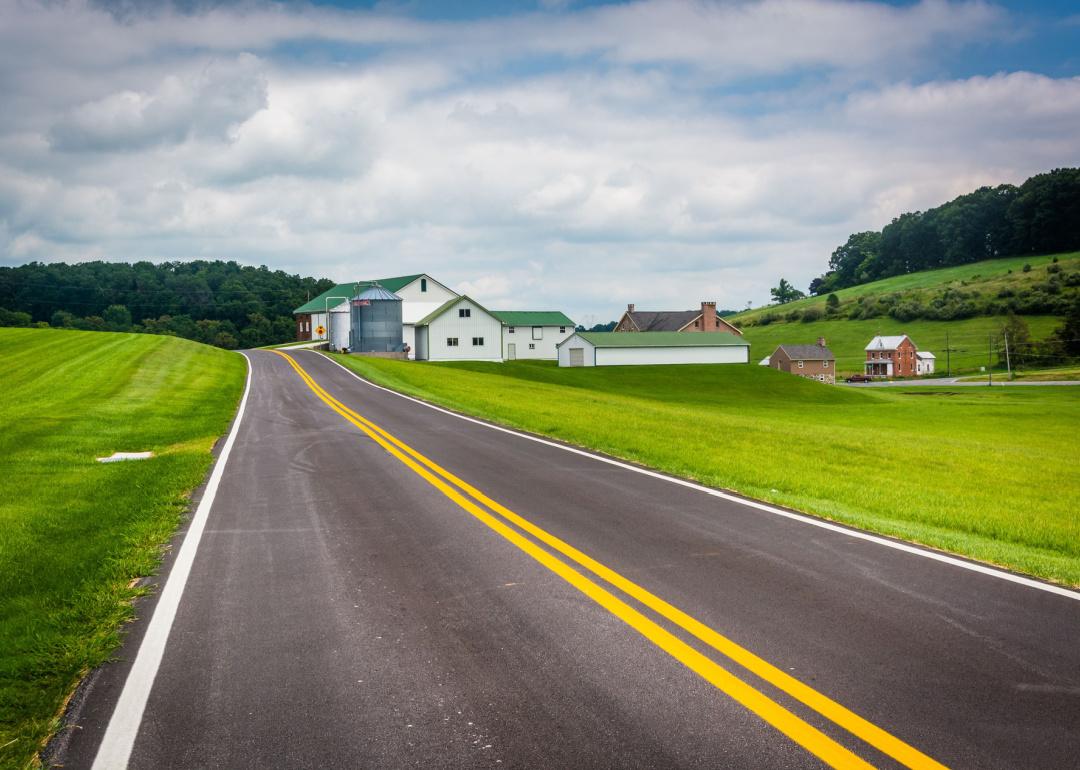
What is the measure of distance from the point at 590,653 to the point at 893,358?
129 m

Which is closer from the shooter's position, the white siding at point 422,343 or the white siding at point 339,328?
the white siding at point 422,343

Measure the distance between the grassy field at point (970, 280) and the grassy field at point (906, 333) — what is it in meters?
7.07

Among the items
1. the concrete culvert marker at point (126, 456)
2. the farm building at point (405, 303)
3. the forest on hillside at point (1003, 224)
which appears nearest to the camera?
the concrete culvert marker at point (126, 456)

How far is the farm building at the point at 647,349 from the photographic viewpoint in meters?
78.0

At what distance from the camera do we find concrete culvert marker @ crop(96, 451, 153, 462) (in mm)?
14523

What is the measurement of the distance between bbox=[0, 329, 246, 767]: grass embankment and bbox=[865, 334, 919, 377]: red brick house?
11441 centimetres

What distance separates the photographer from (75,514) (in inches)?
390

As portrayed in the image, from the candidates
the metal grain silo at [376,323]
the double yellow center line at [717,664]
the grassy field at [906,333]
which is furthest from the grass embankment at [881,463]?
the grassy field at [906,333]

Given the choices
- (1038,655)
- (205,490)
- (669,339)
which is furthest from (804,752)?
(669,339)

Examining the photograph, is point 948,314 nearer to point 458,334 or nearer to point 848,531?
point 458,334

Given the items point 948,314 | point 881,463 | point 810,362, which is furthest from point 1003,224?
point 881,463

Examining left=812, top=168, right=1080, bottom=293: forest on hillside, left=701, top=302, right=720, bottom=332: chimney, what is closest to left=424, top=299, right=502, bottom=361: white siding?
left=701, top=302, right=720, bottom=332: chimney

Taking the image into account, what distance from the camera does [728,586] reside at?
623cm

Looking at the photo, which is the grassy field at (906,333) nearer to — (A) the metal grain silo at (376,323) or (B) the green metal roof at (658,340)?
(B) the green metal roof at (658,340)
